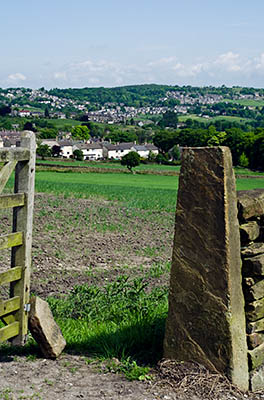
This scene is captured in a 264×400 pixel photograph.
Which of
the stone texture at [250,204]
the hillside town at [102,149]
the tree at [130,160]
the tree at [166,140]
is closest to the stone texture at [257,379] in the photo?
the stone texture at [250,204]

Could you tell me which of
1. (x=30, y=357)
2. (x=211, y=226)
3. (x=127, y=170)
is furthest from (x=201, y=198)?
(x=127, y=170)

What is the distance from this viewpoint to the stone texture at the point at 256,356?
514cm

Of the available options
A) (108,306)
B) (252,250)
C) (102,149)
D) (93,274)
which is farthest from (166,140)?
(252,250)

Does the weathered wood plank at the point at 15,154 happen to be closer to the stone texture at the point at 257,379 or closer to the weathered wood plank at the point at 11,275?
the weathered wood plank at the point at 11,275

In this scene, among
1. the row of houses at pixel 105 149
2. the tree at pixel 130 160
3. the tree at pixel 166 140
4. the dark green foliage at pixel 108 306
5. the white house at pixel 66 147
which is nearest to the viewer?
the dark green foliage at pixel 108 306

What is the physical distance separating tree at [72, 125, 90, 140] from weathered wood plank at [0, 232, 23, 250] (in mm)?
170311

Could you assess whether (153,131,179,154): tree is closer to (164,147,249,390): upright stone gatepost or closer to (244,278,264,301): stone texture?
(244,278,264,301): stone texture

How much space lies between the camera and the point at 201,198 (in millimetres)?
4926

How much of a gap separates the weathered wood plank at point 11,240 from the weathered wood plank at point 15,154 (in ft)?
2.67

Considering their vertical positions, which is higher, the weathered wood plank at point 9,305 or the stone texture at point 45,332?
the weathered wood plank at point 9,305

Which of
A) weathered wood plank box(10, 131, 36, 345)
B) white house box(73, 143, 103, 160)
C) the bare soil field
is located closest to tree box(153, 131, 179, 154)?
white house box(73, 143, 103, 160)

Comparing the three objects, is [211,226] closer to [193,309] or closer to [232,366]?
[193,309]

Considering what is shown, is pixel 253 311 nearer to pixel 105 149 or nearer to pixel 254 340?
pixel 254 340

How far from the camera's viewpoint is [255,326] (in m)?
5.19
